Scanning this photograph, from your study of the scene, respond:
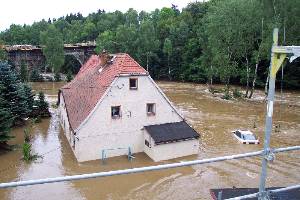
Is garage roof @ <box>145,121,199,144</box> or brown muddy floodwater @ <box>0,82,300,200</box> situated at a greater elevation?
garage roof @ <box>145,121,199,144</box>

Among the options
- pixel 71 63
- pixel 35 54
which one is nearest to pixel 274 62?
pixel 71 63

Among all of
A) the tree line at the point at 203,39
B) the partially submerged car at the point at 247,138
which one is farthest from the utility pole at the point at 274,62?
the tree line at the point at 203,39

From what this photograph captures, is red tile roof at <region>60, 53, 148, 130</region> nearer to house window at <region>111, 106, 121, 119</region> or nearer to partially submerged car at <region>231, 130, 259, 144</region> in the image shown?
A: house window at <region>111, 106, 121, 119</region>

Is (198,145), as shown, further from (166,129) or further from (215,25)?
(215,25)

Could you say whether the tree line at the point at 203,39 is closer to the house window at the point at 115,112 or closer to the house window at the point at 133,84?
the house window at the point at 133,84

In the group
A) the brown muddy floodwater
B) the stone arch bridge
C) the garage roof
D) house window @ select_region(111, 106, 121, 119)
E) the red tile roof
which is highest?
the stone arch bridge

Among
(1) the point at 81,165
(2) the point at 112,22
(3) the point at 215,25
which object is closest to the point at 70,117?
(1) the point at 81,165

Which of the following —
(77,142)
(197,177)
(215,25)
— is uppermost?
(215,25)

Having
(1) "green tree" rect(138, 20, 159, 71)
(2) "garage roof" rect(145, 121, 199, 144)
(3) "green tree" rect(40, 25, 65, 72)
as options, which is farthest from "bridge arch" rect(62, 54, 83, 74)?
(2) "garage roof" rect(145, 121, 199, 144)
